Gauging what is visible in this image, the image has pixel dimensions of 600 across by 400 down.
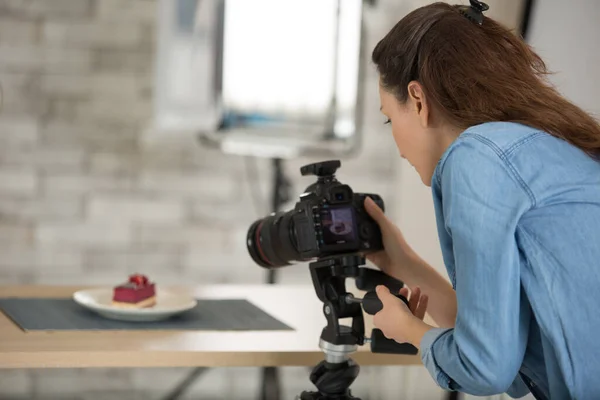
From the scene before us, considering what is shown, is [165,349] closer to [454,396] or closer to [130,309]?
[130,309]

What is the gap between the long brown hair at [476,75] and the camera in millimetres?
1204

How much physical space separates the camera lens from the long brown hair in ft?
1.16

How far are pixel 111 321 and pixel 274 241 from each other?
360mm

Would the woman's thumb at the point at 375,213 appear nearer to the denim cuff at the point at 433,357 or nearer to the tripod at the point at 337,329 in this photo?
the tripod at the point at 337,329

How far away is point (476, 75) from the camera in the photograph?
122cm

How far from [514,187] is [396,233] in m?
0.57

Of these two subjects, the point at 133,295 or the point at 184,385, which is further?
the point at 184,385

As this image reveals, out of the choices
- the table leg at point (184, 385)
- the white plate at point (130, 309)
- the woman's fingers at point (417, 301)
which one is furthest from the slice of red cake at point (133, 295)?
the table leg at point (184, 385)

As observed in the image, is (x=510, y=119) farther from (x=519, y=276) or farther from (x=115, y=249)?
(x=115, y=249)

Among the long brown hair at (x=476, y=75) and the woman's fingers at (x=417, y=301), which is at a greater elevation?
the long brown hair at (x=476, y=75)

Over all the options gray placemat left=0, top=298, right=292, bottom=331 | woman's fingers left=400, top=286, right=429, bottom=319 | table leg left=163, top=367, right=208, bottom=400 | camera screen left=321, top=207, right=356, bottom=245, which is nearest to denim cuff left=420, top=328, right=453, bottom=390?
woman's fingers left=400, top=286, right=429, bottom=319

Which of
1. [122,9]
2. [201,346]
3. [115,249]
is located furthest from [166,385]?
[201,346]

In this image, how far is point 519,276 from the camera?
43.4 inches

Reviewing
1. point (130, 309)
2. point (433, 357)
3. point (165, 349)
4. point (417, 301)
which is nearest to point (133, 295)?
point (130, 309)
